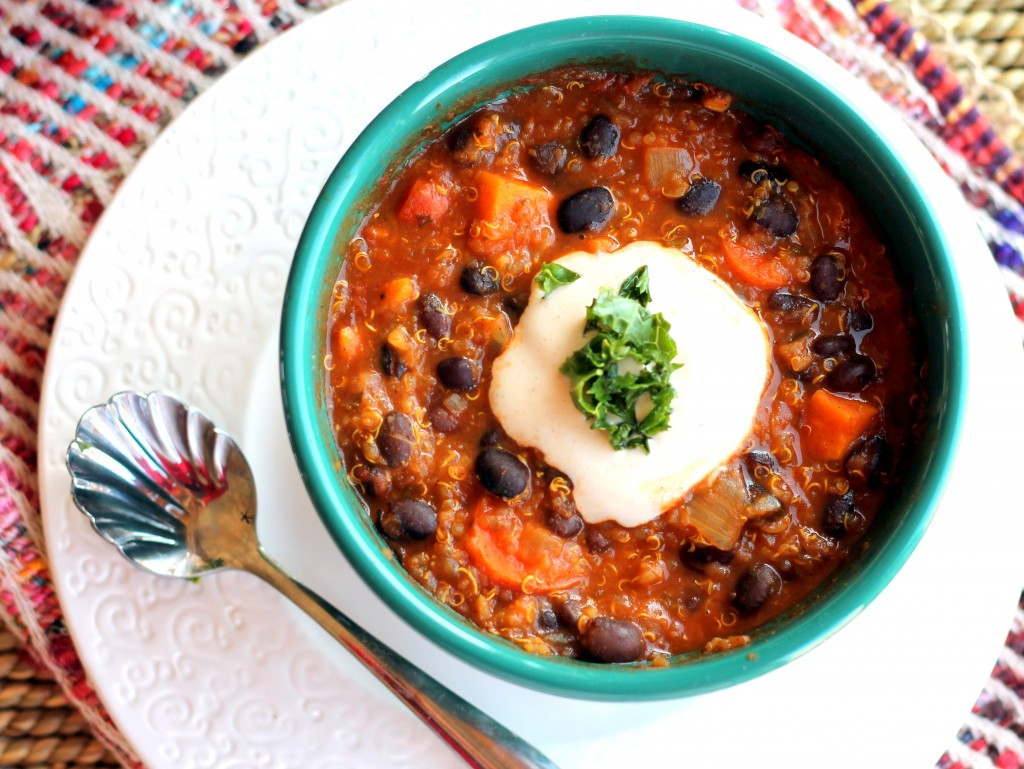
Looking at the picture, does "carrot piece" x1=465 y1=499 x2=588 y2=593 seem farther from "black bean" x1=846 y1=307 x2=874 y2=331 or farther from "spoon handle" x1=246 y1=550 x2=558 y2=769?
"black bean" x1=846 y1=307 x2=874 y2=331

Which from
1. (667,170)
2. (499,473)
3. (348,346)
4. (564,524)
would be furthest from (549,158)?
(564,524)

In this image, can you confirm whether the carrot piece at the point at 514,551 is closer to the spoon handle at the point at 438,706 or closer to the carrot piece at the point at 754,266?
the spoon handle at the point at 438,706

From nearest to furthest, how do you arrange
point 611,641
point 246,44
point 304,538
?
point 611,641 → point 304,538 → point 246,44

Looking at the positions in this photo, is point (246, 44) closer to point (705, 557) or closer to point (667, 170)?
point (667, 170)

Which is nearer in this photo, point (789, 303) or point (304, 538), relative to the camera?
point (789, 303)

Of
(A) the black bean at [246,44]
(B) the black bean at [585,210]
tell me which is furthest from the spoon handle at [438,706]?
(A) the black bean at [246,44]

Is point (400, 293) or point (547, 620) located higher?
point (400, 293)

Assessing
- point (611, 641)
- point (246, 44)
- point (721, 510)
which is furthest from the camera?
point (246, 44)
